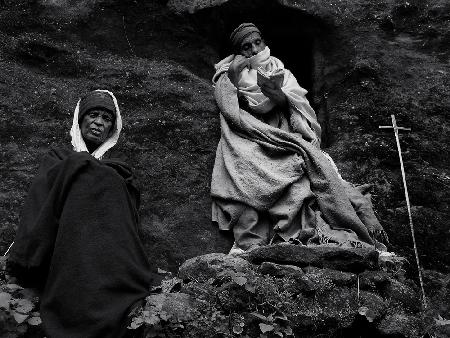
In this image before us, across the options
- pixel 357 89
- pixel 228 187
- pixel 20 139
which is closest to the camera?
pixel 228 187

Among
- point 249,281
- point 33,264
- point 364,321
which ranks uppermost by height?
point 33,264

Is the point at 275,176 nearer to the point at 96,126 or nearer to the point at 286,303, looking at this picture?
the point at 96,126

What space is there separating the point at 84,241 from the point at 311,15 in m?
4.19

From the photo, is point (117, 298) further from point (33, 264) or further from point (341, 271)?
point (341, 271)

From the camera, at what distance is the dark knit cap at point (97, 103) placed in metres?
5.28

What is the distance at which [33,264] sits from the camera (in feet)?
13.4

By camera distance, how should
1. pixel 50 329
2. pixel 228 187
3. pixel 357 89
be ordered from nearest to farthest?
pixel 50 329, pixel 228 187, pixel 357 89

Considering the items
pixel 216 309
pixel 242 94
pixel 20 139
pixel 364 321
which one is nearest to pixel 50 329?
pixel 216 309

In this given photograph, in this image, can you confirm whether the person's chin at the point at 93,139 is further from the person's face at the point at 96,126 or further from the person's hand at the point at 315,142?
the person's hand at the point at 315,142

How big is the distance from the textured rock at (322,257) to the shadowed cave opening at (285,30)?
293 centimetres

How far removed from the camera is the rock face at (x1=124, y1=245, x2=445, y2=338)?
397 cm

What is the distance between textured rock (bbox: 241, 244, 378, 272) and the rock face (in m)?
0.06

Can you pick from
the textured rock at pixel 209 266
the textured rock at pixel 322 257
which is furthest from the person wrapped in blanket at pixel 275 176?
the textured rock at pixel 209 266

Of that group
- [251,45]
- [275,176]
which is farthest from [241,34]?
[275,176]
